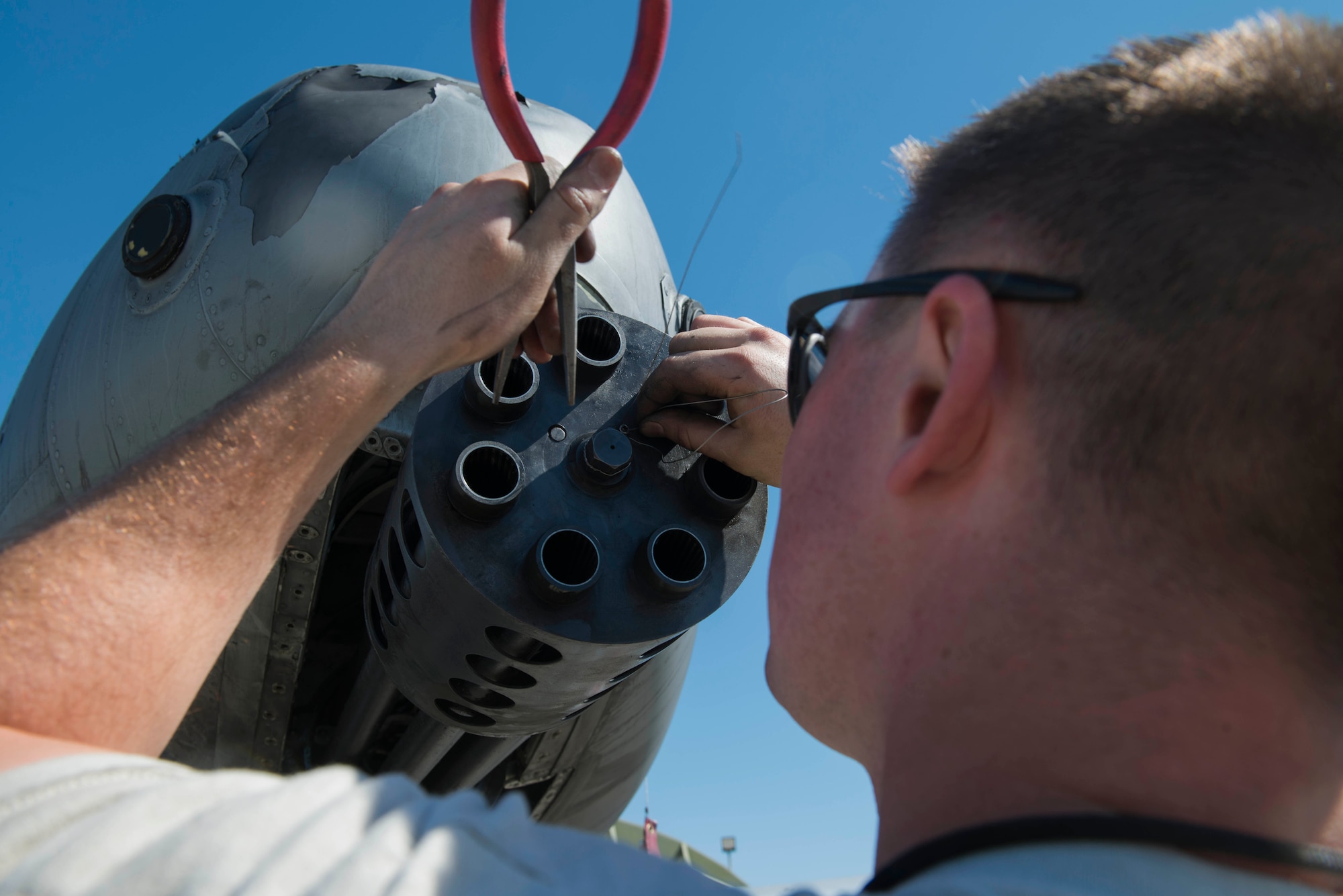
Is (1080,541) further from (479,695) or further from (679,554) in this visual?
(479,695)

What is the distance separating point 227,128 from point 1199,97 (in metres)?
3.34

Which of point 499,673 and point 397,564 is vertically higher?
point 397,564

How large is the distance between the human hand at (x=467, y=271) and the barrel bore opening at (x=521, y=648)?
2.42 ft

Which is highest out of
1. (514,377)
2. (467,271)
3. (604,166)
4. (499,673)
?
(604,166)

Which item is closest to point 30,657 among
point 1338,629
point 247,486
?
point 247,486

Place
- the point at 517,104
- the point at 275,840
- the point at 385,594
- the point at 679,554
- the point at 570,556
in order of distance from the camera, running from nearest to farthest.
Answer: the point at 275,840 < the point at 517,104 < the point at 570,556 < the point at 679,554 < the point at 385,594

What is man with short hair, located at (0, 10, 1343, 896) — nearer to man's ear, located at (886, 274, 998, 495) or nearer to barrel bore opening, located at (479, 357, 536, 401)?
man's ear, located at (886, 274, 998, 495)

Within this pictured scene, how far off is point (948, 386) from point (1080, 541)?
23cm

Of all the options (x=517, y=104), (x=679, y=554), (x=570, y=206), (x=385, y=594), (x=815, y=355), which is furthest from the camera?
(x=385, y=594)

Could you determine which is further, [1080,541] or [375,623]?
[375,623]

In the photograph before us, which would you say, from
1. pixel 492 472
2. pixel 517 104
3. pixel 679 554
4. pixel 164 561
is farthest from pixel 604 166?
pixel 164 561

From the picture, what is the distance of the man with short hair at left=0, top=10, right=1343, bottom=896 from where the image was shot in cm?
85

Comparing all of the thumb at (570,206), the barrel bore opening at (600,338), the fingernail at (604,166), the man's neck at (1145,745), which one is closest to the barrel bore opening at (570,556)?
the barrel bore opening at (600,338)

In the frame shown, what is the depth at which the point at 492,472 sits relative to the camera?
7.43 ft
